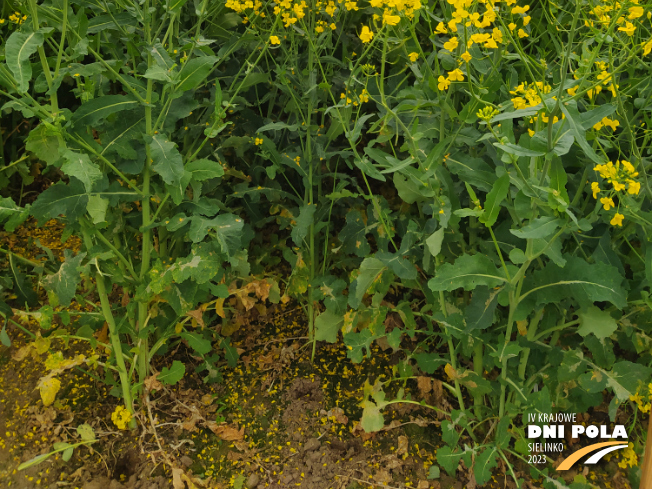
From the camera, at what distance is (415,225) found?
1743 millimetres

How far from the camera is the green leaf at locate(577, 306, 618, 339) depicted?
1.49 meters

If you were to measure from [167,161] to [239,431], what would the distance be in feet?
3.68

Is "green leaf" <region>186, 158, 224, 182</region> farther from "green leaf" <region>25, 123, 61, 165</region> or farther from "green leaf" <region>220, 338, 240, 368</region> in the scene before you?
"green leaf" <region>220, 338, 240, 368</region>

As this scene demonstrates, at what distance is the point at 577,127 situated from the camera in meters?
1.08

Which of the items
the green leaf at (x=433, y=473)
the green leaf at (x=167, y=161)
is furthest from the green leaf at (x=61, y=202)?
the green leaf at (x=433, y=473)

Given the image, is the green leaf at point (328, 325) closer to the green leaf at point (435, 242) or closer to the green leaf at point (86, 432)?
the green leaf at point (435, 242)

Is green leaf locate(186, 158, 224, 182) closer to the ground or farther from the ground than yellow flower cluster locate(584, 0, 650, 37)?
closer to the ground

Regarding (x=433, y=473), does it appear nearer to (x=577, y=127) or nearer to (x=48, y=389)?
(x=577, y=127)

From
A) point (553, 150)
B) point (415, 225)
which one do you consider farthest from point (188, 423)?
point (553, 150)

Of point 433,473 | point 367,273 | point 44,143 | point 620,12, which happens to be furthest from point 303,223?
point 620,12

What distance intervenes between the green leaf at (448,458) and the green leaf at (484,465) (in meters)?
0.08

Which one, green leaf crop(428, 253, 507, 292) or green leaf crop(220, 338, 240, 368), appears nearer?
green leaf crop(428, 253, 507, 292)

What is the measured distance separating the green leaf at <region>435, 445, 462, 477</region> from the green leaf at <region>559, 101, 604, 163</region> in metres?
1.09
